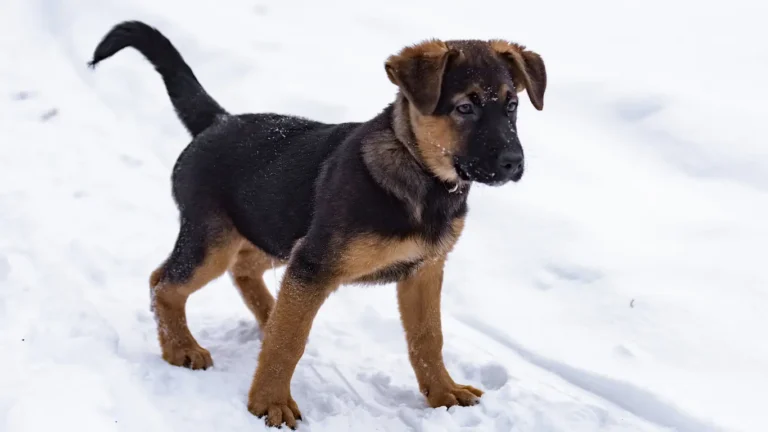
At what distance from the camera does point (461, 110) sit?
12.8 ft

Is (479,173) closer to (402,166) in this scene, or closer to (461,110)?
(461,110)

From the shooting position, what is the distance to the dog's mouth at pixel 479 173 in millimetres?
3777

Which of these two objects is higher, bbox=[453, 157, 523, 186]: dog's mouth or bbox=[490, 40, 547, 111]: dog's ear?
bbox=[490, 40, 547, 111]: dog's ear

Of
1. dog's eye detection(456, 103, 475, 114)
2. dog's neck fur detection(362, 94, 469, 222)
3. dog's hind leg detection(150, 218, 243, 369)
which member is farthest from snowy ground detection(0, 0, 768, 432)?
dog's eye detection(456, 103, 475, 114)

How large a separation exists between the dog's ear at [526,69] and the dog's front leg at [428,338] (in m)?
1.14

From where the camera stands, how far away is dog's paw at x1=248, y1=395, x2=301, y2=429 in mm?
4191

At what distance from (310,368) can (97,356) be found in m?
1.33

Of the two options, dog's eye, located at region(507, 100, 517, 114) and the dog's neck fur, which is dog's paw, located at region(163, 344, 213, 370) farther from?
dog's eye, located at region(507, 100, 517, 114)

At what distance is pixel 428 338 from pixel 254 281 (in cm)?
152

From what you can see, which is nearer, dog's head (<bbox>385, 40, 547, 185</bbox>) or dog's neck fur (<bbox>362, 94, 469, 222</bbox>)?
dog's head (<bbox>385, 40, 547, 185</bbox>)

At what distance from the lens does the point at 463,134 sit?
3.88m

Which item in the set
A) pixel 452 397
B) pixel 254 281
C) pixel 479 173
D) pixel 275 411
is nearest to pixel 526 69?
pixel 479 173

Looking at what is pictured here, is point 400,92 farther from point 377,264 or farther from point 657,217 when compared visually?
point 657,217

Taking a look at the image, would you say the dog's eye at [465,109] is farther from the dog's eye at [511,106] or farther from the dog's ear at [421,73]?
the dog's eye at [511,106]
